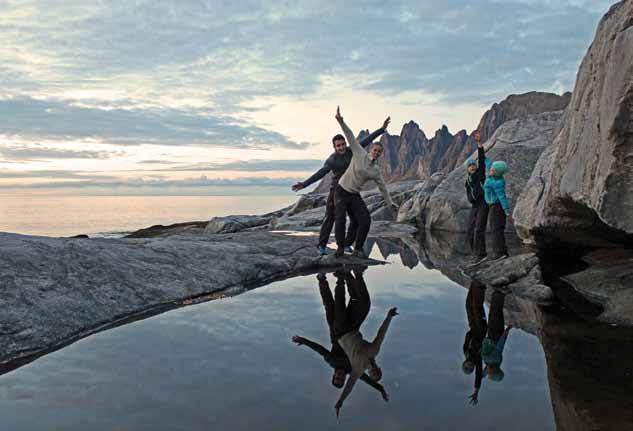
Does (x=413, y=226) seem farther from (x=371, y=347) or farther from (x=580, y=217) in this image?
(x=371, y=347)

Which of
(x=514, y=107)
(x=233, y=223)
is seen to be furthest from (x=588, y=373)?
(x=514, y=107)

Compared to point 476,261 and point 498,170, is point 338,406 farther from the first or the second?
point 498,170

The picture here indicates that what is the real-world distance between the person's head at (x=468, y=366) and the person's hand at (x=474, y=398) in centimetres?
42

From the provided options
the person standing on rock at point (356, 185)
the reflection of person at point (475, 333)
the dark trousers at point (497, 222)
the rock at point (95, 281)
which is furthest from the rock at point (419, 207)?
the reflection of person at point (475, 333)

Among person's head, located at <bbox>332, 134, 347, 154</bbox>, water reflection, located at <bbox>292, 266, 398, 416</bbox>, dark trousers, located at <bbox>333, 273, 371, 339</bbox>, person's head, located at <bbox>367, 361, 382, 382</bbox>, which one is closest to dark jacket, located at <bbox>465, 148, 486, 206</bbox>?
person's head, located at <bbox>332, 134, 347, 154</bbox>

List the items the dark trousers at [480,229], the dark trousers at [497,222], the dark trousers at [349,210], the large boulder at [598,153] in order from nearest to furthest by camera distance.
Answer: the large boulder at [598,153] < the dark trousers at [349,210] < the dark trousers at [497,222] < the dark trousers at [480,229]

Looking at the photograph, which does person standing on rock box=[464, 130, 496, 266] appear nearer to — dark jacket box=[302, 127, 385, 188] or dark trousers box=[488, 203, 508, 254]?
dark trousers box=[488, 203, 508, 254]

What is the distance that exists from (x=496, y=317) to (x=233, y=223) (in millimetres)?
20641

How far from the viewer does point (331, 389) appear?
3.93 m

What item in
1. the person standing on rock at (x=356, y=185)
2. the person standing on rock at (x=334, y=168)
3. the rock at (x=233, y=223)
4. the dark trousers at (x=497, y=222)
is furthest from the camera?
the rock at (x=233, y=223)

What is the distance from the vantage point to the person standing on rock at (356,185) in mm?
9430

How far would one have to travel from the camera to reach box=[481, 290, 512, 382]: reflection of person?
14.3 feet

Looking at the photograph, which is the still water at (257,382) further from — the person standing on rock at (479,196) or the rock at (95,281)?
the person standing on rock at (479,196)

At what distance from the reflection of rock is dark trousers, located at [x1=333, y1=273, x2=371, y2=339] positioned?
208 cm
